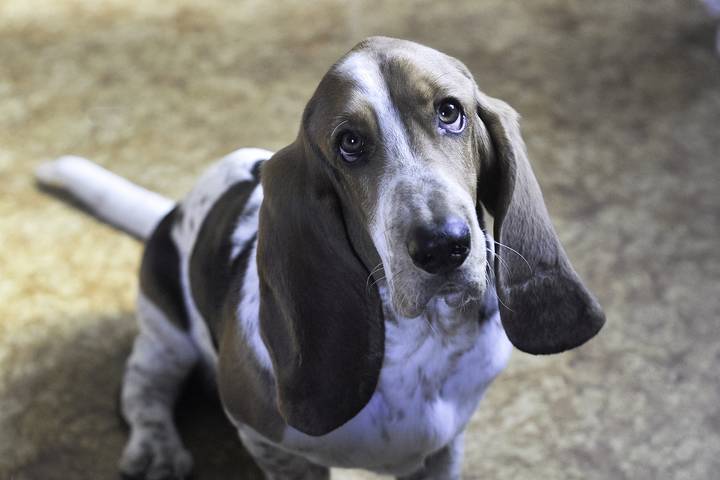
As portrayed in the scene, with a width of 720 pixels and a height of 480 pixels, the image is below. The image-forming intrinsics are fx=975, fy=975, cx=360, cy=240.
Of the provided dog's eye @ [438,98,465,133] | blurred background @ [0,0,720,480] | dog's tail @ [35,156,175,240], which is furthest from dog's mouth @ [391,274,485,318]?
dog's tail @ [35,156,175,240]

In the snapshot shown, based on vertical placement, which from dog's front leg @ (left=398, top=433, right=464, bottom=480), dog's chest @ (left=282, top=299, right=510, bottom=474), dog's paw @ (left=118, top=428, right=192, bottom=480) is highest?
dog's chest @ (left=282, top=299, right=510, bottom=474)

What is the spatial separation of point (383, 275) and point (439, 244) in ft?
0.99

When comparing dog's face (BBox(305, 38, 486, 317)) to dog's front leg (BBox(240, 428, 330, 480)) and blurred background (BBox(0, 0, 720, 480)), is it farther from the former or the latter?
blurred background (BBox(0, 0, 720, 480))

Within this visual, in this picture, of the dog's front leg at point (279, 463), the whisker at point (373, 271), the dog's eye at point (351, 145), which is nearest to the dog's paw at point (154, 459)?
the dog's front leg at point (279, 463)

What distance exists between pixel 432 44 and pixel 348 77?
2515mm

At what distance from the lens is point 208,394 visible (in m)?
2.87

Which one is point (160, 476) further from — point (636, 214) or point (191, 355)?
point (636, 214)

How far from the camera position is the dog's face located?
1654 millimetres

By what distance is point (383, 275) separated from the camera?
1.90 m

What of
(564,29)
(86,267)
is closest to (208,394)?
(86,267)

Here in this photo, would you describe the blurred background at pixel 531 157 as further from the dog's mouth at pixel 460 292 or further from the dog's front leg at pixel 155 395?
the dog's mouth at pixel 460 292

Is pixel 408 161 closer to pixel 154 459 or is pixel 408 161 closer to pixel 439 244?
pixel 439 244

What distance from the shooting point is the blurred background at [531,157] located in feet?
8.91

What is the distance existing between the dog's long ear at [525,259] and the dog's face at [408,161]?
3.7 inches
